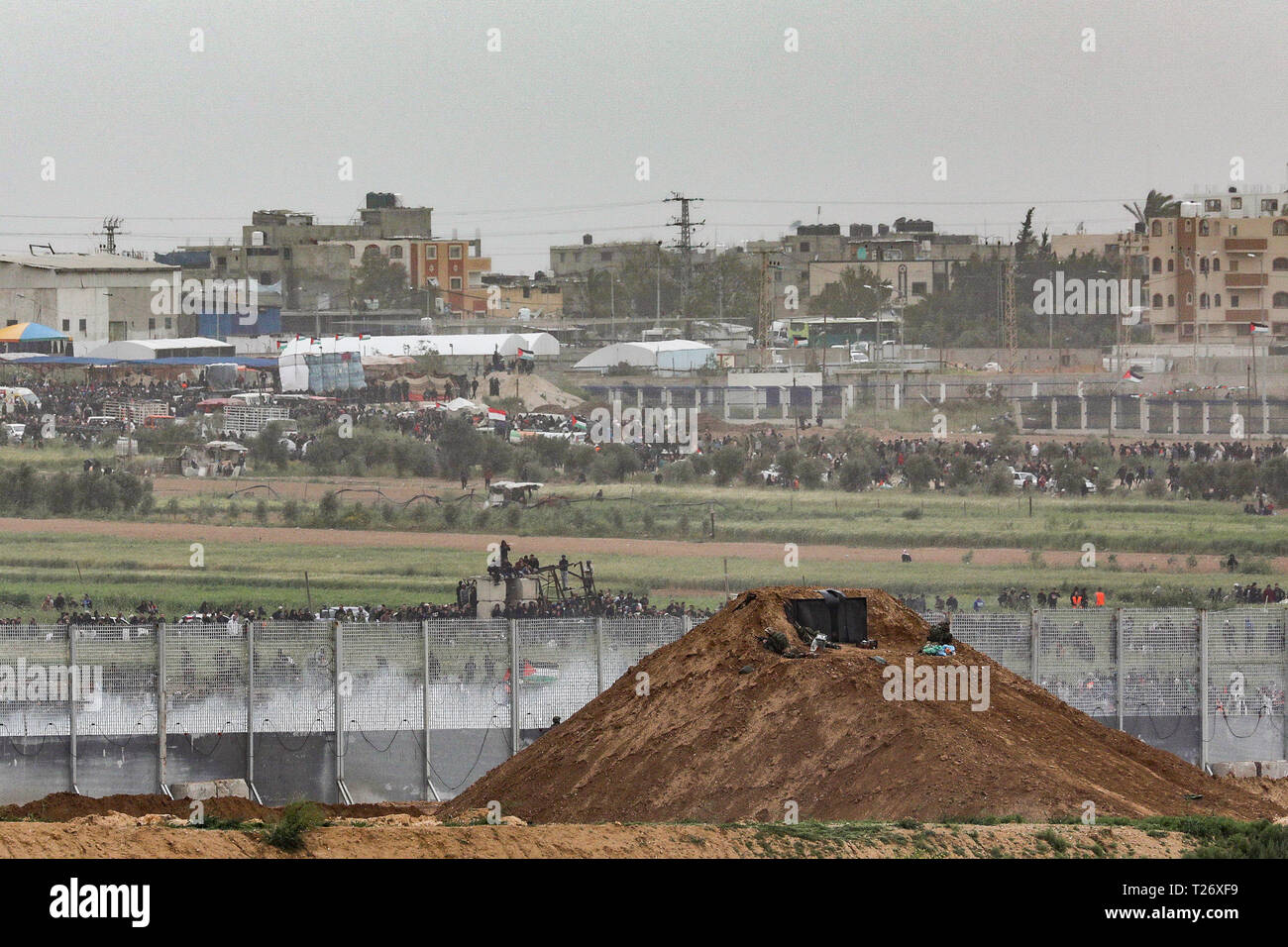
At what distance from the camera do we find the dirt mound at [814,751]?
18266 millimetres

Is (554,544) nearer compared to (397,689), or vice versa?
(397,689)

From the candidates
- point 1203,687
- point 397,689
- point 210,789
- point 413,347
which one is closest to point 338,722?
point 397,689

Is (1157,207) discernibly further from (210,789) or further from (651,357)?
(210,789)

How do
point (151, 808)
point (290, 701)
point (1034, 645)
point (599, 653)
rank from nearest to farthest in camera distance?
point (151, 808)
point (290, 701)
point (599, 653)
point (1034, 645)

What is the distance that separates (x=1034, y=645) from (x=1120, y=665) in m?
1.15

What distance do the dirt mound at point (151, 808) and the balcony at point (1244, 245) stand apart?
69.5 metres

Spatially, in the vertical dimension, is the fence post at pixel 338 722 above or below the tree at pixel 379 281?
below

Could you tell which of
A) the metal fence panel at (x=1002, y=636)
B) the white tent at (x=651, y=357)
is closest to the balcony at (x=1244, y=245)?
the white tent at (x=651, y=357)

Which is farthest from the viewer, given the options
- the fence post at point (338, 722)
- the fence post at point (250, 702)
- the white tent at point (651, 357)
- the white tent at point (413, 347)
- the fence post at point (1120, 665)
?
the white tent at point (651, 357)

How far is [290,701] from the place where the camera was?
23.5 meters

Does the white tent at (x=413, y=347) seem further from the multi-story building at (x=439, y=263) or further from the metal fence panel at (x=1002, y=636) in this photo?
the metal fence panel at (x=1002, y=636)
